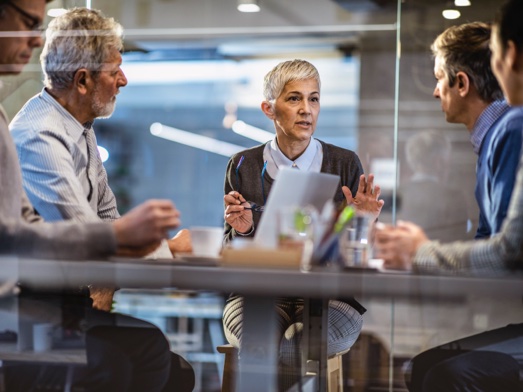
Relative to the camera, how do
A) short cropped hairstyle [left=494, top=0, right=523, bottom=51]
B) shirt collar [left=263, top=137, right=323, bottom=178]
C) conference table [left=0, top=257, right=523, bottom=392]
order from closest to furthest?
1. conference table [left=0, top=257, right=523, bottom=392]
2. short cropped hairstyle [left=494, top=0, right=523, bottom=51]
3. shirt collar [left=263, top=137, right=323, bottom=178]

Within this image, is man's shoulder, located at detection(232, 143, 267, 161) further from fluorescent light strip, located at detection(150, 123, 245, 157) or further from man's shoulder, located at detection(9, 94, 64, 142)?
fluorescent light strip, located at detection(150, 123, 245, 157)

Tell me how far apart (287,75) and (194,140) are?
2768 millimetres

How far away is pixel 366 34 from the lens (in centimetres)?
535

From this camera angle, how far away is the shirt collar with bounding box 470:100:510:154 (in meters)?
1.89

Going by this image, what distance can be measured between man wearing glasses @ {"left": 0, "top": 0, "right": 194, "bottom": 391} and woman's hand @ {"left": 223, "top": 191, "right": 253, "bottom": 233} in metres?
0.54

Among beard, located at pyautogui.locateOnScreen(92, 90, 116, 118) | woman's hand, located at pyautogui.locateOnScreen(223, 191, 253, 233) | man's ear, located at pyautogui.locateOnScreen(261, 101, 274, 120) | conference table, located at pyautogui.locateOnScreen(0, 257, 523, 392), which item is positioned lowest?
conference table, located at pyautogui.locateOnScreen(0, 257, 523, 392)

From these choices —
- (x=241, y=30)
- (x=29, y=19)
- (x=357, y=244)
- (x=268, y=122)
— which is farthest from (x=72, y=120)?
(x=268, y=122)

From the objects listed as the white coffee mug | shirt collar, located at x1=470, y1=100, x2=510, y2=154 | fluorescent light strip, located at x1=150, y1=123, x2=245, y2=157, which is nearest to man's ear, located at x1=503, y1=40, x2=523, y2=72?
shirt collar, located at x1=470, y1=100, x2=510, y2=154

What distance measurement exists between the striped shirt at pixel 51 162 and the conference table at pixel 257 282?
1.03ft

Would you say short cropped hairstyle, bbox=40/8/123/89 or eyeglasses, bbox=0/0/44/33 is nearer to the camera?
eyeglasses, bbox=0/0/44/33

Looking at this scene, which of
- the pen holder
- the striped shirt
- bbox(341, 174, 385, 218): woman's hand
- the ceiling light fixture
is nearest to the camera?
the pen holder

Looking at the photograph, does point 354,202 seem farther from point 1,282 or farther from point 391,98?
point 391,98

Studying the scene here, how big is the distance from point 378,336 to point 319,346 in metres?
3.44

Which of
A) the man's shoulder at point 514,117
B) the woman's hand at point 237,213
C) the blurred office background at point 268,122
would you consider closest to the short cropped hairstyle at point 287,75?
the woman's hand at point 237,213
